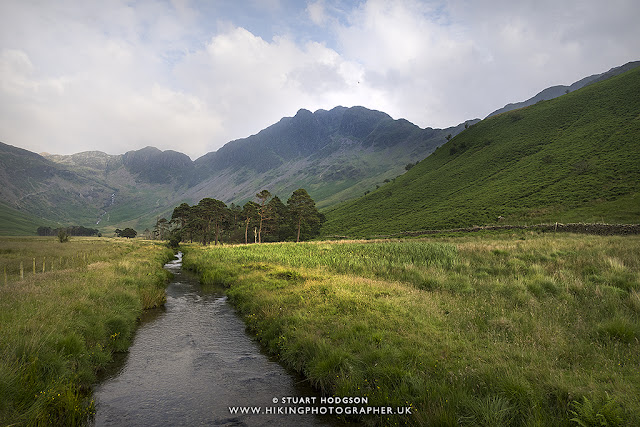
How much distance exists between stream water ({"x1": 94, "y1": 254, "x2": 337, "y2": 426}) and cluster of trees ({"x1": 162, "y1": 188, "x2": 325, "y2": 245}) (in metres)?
50.6

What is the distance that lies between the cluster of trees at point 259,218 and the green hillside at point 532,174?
625 inches

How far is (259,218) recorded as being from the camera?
2758 inches

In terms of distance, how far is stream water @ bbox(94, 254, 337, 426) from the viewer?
7.47 m

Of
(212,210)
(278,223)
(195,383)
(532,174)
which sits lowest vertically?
(195,383)

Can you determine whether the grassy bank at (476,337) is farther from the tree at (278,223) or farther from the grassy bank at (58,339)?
the tree at (278,223)

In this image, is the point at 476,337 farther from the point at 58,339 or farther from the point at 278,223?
the point at 278,223

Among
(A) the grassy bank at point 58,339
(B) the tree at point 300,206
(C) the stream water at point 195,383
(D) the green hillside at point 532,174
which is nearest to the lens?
(A) the grassy bank at point 58,339

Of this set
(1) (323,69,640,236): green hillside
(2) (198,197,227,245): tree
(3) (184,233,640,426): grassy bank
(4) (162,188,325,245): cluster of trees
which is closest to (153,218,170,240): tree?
(4) (162,188,325,245): cluster of trees

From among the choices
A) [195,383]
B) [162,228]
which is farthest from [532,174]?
[162,228]

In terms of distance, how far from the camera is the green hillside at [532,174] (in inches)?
2184

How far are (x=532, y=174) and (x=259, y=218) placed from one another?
76476 millimetres

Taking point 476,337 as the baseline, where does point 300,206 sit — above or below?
above

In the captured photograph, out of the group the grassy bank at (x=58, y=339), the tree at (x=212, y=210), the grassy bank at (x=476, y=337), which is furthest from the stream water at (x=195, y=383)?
the tree at (x=212, y=210)

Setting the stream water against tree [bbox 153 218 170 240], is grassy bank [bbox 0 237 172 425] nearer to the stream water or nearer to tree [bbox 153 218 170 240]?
the stream water
